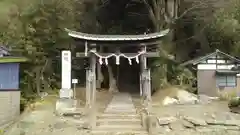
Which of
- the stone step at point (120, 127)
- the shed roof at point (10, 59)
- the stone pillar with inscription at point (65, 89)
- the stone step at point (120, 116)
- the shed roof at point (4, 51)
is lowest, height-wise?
the stone step at point (120, 127)

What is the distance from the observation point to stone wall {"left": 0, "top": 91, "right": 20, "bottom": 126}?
1362 centimetres

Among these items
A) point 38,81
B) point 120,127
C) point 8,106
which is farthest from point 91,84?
point 8,106

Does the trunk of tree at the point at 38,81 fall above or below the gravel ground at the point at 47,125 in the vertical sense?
above

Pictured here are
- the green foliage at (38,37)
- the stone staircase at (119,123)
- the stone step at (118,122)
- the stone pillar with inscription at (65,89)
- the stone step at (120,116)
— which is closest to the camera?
the stone staircase at (119,123)

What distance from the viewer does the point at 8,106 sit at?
45.0 feet

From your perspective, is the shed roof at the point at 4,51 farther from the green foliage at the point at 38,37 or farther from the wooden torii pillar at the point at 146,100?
the wooden torii pillar at the point at 146,100

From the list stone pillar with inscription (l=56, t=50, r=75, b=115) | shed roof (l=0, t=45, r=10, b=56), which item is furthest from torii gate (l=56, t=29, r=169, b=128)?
shed roof (l=0, t=45, r=10, b=56)

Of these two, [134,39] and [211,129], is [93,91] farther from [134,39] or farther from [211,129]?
[211,129]

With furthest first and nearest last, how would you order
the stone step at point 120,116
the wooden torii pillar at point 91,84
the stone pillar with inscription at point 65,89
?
the stone pillar with inscription at point 65,89
the wooden torii pillar at point 91,84
the stone step at point 120,116

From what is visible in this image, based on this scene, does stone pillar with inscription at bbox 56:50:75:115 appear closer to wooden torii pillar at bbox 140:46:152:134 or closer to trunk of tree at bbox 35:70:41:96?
trunk of tree at bbox 35:70:41:96

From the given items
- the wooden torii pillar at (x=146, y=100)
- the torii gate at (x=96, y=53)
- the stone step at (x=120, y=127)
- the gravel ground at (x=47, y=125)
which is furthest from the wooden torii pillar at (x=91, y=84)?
the wooden torii pillar at (x=146, y=100)

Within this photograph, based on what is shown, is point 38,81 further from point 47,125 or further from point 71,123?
point 71,123

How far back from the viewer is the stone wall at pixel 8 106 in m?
13.6

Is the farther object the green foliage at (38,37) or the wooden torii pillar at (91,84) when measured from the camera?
the green foliage at (38,37)
